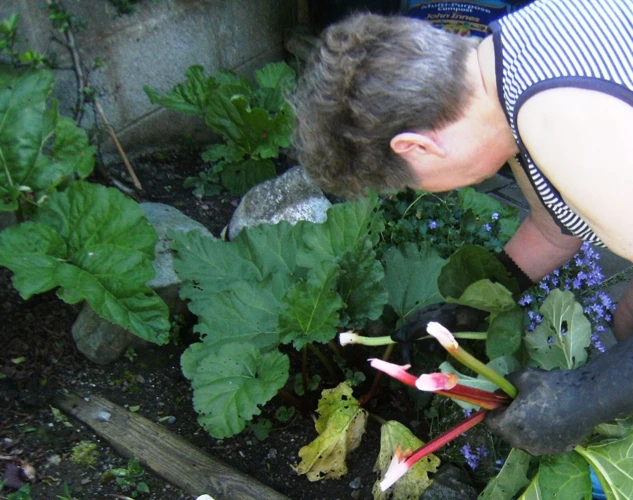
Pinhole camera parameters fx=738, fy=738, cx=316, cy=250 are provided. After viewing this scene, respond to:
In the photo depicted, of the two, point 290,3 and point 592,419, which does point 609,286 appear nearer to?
point 592,419

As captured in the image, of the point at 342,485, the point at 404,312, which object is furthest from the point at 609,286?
the point at 342,485

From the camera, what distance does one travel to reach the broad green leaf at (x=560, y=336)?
5.96ft

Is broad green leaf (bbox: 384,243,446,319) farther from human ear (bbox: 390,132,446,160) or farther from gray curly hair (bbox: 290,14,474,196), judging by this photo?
human ear (bbox: 390,132,446,160)

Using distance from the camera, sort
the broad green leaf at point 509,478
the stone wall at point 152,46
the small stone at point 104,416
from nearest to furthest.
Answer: the broad green leaf at point 509,478
the small stone at point 104,416
the stone wall at point 152,46

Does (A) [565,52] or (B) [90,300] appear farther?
(B) [90,300]

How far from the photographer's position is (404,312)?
2252 mm

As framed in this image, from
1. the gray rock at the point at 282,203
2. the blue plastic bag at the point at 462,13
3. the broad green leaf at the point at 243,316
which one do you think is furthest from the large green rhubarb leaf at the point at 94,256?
the blue plastic bag at the point at 462,13

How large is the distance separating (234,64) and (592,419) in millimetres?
2505

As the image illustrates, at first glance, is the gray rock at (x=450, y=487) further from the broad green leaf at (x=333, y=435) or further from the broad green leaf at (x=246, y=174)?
the broad green leaf at (x=246, y=174)

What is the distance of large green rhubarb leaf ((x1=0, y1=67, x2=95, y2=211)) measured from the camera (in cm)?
217

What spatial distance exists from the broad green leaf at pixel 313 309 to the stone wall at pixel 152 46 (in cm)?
141

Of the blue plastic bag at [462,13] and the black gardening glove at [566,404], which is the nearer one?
the black gardening glove at [566,404]

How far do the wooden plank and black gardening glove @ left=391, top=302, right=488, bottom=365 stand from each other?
545 millimetres

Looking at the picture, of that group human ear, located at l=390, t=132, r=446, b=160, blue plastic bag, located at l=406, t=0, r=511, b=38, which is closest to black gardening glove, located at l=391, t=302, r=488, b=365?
human ear, located at l=390, t=132, r=446, b=160
